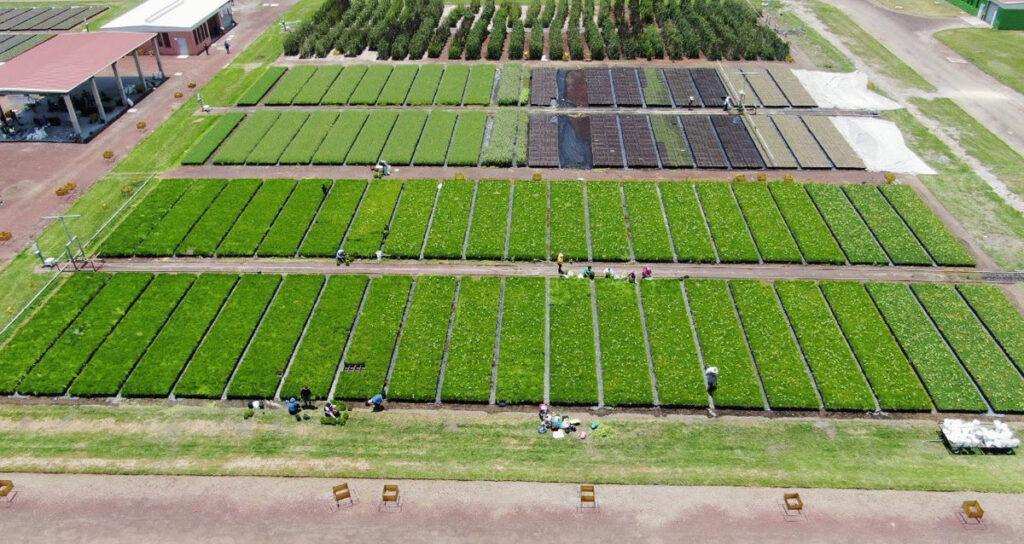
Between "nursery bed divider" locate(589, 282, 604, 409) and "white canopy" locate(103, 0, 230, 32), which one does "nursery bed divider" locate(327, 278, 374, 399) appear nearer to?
"nursery bed divider" locate(589, 282, 604, 409)

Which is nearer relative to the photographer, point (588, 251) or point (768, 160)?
point (588, 251)

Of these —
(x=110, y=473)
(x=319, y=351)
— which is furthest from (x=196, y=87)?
(x=110, y=473)

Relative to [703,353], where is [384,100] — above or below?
above

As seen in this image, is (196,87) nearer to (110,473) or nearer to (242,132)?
(242,132)

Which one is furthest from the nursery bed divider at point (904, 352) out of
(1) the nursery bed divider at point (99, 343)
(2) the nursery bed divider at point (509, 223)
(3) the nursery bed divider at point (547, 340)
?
(1) the nursery bed divider at point (99, 343)

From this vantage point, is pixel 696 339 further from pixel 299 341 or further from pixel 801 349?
pixel 299 341

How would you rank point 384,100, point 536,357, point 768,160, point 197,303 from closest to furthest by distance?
1. point 536,357
2. point 197,303
3. point 768,160
4. point 384,100

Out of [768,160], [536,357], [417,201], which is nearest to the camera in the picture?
[536,357]
